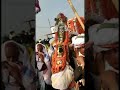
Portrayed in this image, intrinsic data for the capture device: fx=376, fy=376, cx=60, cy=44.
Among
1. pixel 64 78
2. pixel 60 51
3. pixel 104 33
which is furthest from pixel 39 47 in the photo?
pixel 104 33

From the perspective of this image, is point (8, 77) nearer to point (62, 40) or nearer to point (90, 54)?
point (62, 40)

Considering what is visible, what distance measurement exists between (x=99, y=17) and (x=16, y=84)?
137cm

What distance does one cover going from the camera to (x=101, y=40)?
375 cm

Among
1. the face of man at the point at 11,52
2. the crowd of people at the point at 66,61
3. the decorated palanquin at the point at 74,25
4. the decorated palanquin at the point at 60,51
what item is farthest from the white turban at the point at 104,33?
the face of man at the point at 11,52

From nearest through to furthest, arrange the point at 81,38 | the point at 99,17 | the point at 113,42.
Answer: the point at 113,42 < the point at 99,17 < the point at 81,38

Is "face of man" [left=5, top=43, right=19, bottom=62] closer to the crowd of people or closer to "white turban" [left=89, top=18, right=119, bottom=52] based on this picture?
the crowd of people

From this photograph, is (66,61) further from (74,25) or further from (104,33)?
(104,33)

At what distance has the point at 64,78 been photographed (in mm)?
4277

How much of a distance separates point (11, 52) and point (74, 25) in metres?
0.84

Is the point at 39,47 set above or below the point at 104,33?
below

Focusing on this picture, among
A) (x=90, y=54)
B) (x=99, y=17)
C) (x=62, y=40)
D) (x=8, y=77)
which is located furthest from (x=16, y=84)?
(x=99, y=17)

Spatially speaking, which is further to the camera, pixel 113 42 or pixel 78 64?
pixel 78 64

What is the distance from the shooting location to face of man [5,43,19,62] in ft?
14.6

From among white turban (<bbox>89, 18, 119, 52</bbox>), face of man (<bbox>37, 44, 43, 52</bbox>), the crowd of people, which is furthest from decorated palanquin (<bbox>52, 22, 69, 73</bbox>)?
white turban (<bbox>89, 18, 119, 52</bbox>)
